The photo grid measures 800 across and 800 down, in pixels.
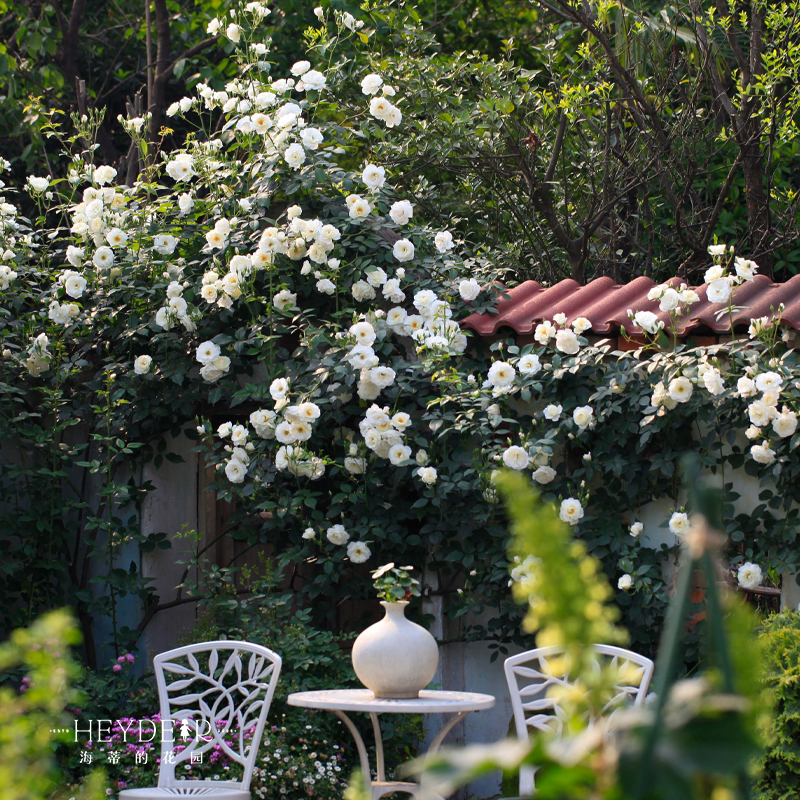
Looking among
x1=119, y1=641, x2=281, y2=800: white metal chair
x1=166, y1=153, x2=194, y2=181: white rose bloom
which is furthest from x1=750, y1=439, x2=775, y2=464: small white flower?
x1=166, y1=153, x2=194, y2=181: white rose bloom

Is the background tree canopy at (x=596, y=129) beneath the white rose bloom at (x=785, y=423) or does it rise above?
above

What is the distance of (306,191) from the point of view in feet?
14.6

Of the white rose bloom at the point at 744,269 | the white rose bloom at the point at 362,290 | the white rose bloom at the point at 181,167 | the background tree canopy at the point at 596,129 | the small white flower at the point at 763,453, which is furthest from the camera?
the background tree canopy at the point at 596,129

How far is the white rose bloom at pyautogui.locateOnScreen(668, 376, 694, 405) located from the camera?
3.42 metres

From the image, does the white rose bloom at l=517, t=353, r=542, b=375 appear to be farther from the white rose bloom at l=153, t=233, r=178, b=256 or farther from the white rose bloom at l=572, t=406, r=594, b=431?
the white rose bloom at l=153, t=233, r=178, b=256

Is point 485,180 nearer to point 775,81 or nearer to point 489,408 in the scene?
point 775,81

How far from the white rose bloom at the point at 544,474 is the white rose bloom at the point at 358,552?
0.80 m

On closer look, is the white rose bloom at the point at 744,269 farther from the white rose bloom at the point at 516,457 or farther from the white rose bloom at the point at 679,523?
the white rose bloom at the point at 516,457

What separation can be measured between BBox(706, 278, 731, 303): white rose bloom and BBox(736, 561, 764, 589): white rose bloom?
3.33 feet

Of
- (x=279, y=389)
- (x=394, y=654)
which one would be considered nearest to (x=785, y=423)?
(x=394, y=654)

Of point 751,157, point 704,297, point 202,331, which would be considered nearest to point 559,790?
point 704,297

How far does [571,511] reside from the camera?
3631 mm

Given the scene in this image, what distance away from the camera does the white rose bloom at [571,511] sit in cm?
362

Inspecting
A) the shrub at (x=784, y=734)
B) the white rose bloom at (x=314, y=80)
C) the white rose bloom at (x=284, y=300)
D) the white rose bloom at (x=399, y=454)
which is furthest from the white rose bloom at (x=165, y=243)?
the shrub at (x=784, y=734)
